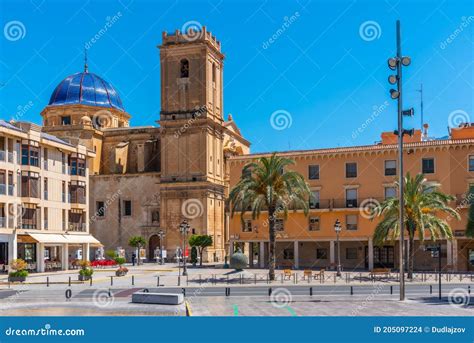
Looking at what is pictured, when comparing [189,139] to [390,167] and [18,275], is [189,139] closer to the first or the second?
[390,167]

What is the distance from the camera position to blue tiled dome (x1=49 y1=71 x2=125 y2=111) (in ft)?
→ 301

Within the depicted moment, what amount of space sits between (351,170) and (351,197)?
7.23 feet

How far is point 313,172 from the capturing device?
187ft

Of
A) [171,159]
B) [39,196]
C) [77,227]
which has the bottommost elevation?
[77,227]

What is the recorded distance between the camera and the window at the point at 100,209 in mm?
82562

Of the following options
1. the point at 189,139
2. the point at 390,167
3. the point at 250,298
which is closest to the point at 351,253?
the point at 390,167

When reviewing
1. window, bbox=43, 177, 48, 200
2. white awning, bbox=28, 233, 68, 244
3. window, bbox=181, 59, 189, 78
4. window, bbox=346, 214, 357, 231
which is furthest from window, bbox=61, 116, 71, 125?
window, bbox=346, 214, 357, 231

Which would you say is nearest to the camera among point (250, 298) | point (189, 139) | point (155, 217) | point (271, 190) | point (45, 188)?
point (250, 298)

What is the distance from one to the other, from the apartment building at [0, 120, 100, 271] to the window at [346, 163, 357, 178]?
23438 millimetres

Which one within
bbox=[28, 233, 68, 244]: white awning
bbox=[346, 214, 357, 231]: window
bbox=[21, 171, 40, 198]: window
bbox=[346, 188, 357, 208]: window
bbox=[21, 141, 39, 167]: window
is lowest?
bbox=[28, 233, 68, 244]: white awning

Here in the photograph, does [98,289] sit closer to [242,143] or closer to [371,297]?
[371,297]

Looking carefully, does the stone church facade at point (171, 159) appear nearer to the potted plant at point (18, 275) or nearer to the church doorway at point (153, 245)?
the church doorway at point (153, 245)

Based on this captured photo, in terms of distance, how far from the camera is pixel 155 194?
80.9 m

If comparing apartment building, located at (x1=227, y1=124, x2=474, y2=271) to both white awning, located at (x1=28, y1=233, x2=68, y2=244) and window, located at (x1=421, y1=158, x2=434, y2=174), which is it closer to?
window, located at (x1=421, y1=158, x2=434, y2=174)
